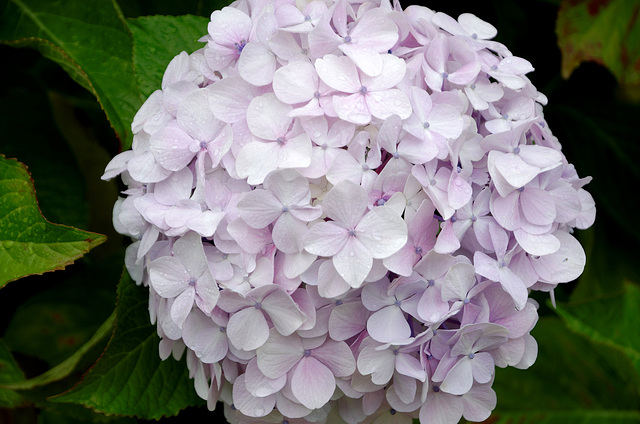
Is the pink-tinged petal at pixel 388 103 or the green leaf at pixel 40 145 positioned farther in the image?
the green leaf at pixel 40 145

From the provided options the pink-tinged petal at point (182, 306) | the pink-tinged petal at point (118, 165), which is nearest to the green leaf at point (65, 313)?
the pink-tinged petal at point (118, 165)

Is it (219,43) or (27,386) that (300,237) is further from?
(27,386)

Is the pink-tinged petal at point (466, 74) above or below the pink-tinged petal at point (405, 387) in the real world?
above

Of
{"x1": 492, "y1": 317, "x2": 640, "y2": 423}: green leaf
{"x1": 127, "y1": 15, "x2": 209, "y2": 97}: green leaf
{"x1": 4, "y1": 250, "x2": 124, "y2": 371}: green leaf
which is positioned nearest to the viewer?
{"x1": 127, "y1": 15, "x2": 209, "y2": 97}: green leaf

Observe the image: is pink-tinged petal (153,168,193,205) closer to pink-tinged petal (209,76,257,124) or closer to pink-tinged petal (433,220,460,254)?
pink-tinged petal (209,76,257,124)

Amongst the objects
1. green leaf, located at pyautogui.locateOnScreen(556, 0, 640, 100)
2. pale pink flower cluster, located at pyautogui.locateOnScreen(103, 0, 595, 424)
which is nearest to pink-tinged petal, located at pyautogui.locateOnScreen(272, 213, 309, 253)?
pale pink flower cluster, located at pyautogui.locateOnScreen(103, 0, 595, 424)

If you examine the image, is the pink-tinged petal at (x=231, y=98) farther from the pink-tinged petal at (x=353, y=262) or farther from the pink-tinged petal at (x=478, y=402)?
the pink-tinged petal at (x=478, y=402)
